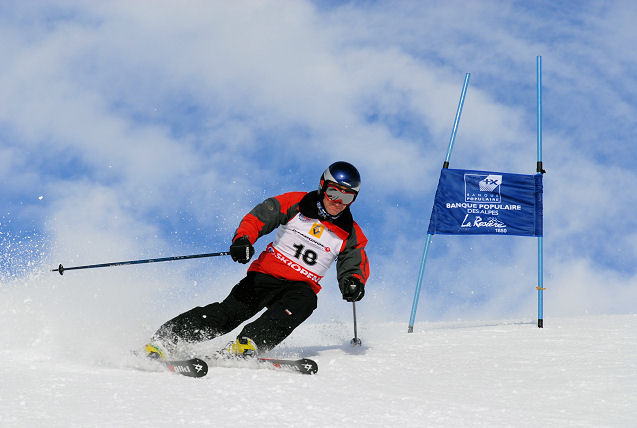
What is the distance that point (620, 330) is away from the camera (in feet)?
18.3

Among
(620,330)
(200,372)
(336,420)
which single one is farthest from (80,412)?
(620,330)

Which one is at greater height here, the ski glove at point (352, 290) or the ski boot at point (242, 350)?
the ski glove at point (352, 290)

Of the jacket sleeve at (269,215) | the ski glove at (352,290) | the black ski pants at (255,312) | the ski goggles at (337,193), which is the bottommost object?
the black ski pants at (255,312)

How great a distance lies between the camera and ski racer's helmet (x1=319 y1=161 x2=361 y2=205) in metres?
4.16

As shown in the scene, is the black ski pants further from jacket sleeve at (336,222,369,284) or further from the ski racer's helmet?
the ski racer's helmet

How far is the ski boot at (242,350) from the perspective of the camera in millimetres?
3721

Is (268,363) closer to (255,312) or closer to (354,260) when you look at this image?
(255,312)

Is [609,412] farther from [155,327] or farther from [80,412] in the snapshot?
[155,327]

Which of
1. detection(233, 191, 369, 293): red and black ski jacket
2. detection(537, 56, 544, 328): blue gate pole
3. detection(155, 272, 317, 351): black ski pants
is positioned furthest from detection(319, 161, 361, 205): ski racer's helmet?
detection(537, 56, 544, 328): blue gate pole

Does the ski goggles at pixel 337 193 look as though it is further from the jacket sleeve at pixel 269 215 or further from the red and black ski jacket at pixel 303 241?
the jacket sleeve at pixel 269 215

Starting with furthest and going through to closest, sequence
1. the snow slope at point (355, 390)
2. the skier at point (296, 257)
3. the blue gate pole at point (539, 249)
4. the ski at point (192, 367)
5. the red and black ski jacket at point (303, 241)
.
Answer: the blue gate pole at point (539, 249) → the red and black ski jacket at point (303, 241) → the skier at point (296, 257) → the ski at point (192, 367) → the snow slope at point (355, 390)

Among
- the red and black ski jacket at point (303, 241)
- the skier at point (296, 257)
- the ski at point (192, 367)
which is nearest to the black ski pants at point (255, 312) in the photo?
the skier at point (296, 257)

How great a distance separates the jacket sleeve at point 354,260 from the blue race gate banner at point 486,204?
7.26 feet

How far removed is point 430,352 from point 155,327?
2.13m
